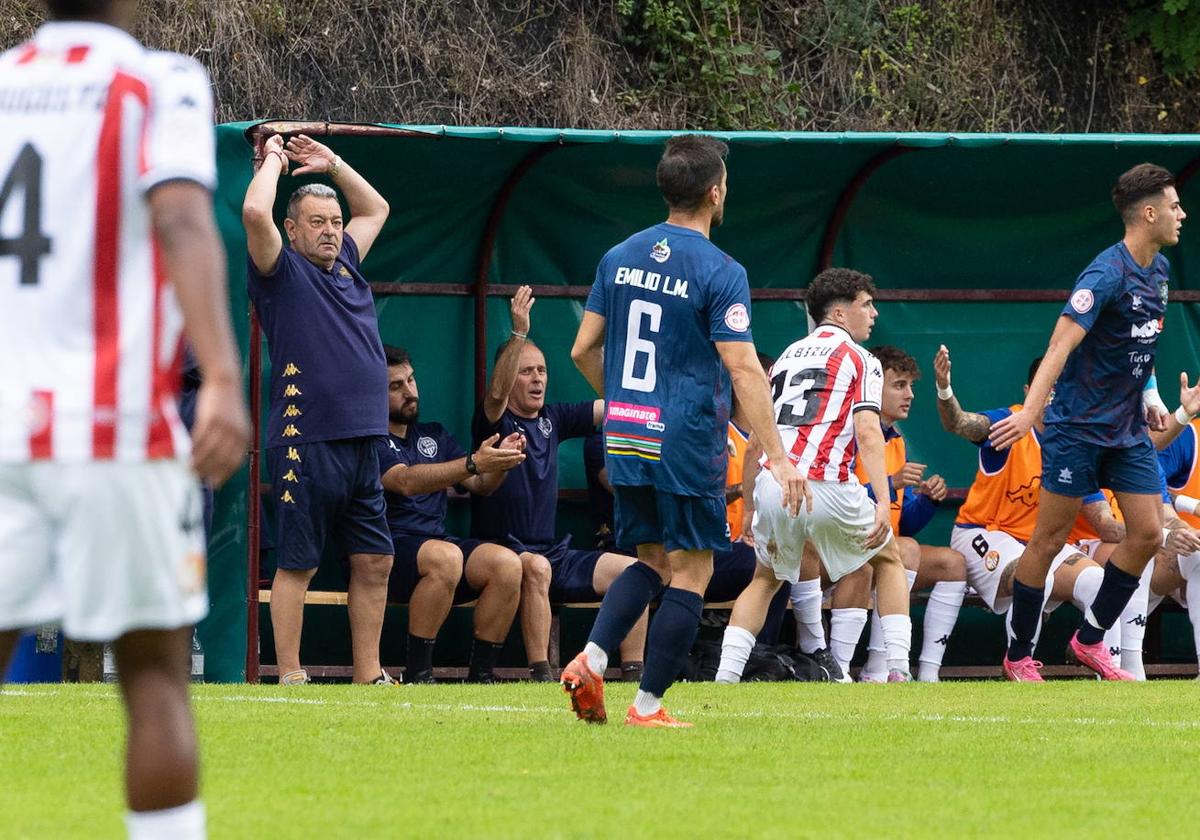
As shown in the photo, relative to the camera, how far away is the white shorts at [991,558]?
10695 millimetres

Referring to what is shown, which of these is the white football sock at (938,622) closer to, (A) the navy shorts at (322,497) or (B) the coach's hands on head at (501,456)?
(B) the coach's hands on head at (501,456)

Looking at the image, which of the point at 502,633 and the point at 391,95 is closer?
the point at 502,633

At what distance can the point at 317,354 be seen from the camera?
8758mm

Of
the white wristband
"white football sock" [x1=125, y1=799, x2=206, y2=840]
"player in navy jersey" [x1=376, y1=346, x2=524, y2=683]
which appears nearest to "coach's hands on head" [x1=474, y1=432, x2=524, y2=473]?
"player in navy jersey" [x1=376, y1=346, x2=524, y2=683]

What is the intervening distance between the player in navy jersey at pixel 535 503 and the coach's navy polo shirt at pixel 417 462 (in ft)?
0.76

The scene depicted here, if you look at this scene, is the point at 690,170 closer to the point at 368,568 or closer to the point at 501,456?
the point at 368,568

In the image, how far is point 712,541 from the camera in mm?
6566

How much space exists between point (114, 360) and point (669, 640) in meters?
3.67

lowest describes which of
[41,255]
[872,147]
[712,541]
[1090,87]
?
[712,541]

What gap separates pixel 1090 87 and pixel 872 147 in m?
5.54

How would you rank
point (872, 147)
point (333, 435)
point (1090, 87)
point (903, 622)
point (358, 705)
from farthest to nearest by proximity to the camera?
1. point (1090, 87)
2. point (872, 147)
3. point (903, 622)
4. point (333, 435)
5. point (358, 705)

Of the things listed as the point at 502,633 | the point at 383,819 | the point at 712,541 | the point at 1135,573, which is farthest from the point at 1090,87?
the point at 383,819

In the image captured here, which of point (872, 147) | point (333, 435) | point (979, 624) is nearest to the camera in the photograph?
point (333, 435)

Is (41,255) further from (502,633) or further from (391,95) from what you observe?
(391,95)
